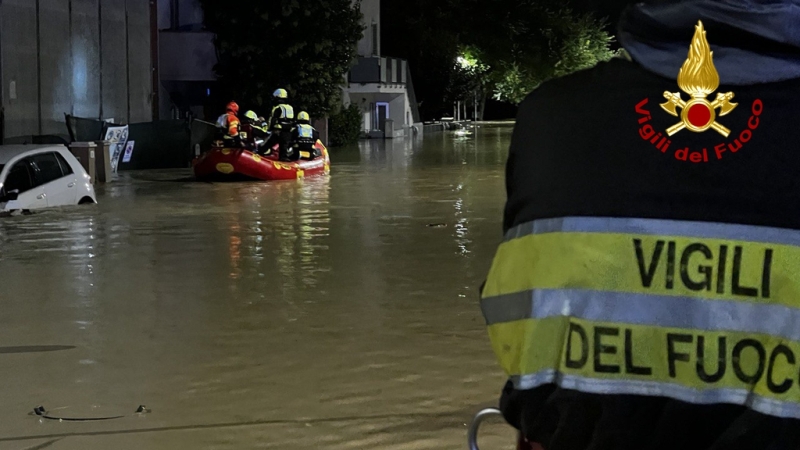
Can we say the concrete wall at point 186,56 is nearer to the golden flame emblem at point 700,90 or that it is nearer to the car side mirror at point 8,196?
the car side mirror at point 8,196

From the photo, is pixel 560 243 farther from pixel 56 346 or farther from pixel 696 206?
pixel 56 346

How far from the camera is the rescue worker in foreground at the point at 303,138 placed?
25969mm

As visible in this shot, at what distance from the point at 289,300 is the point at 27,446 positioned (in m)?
4.41

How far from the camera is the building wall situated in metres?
26.9

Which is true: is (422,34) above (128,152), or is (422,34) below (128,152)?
above

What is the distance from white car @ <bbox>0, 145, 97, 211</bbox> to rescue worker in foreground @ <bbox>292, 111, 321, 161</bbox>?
7167 mm

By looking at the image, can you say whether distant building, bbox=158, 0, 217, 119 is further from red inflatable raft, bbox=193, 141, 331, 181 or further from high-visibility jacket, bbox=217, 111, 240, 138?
red inflatable raft, bbox=193, 141, 331, 181

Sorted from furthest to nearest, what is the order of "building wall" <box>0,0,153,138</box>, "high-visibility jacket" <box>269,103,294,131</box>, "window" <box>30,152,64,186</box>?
Result: "building wall" <box>0,0,153,138</box>, "high-visibility jacket" <box>269,103,294,131</box>, "window" <box>30,152,64,186</box>

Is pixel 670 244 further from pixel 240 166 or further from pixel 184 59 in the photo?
pixel 184 59

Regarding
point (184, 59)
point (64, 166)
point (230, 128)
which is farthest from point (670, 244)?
point (184, 59)

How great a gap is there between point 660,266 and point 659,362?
0.59 feet

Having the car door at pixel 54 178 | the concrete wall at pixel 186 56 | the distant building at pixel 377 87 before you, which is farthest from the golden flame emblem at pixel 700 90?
the distant building at pixel 377 87

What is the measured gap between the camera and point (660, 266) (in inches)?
85.0

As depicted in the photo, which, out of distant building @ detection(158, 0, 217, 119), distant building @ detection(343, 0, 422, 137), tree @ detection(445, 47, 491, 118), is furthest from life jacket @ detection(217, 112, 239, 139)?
tree @ detection(445, 47, 491, 118)
